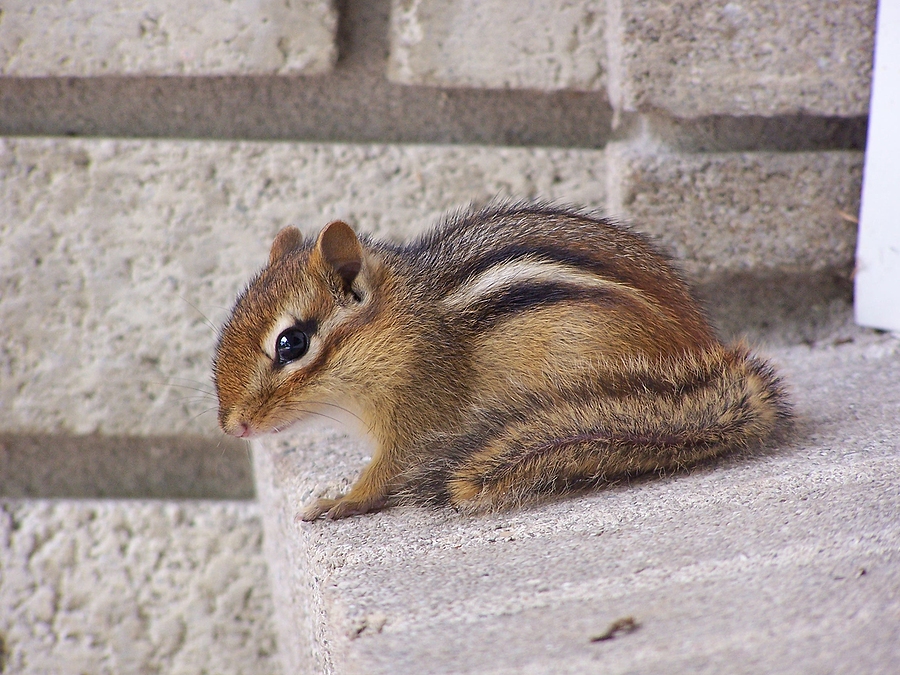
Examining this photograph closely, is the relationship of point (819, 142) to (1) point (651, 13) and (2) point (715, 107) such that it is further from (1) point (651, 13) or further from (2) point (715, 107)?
(1) point (651, 13)

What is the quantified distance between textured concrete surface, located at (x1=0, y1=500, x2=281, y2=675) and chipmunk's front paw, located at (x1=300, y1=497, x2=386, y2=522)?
60cm

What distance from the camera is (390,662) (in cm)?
73

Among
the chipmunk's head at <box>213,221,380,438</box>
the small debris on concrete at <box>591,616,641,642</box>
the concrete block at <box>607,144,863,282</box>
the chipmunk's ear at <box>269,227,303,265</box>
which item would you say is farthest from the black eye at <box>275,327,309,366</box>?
the concrete block at <box>607,144,863,282</box>

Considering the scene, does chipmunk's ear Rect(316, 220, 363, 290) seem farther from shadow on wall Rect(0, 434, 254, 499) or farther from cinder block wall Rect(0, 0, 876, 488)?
shadow on wall Rect(0, 434, 254, 499)

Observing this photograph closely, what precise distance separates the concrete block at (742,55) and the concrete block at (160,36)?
55cm

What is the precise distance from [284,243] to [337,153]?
34 centimetres

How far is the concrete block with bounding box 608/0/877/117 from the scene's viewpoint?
4.77ft

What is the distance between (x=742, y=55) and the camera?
57.9 inches

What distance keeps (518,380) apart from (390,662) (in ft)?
1.59

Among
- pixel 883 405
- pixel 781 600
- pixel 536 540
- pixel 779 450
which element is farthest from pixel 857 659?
pixel 883 405

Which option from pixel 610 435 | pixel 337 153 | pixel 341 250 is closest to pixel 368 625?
pixel 610 435

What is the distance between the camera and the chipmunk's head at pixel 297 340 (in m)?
1.14

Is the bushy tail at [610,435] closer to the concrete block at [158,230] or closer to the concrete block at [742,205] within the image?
the concrete block at [742,205]

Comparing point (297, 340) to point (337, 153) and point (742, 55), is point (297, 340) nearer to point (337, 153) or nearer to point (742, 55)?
point (337, 153)
